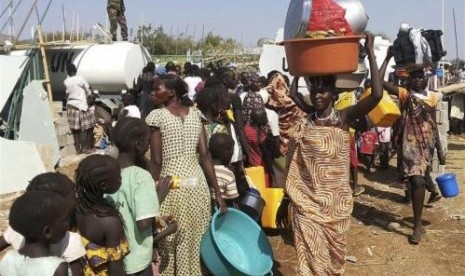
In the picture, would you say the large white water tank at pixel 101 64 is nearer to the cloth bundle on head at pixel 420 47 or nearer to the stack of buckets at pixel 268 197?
the stack of buckets at pixel 268 197

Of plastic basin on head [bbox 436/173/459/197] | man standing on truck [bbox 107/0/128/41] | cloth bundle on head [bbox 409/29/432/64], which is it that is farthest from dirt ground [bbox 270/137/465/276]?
man standing on truck [bbox 107/0/128/41]

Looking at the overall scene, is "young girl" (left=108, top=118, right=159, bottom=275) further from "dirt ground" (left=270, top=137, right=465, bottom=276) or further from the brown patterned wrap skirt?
the brown patterned wrap skirt

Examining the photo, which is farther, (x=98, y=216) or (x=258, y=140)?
(x=258, y=140)

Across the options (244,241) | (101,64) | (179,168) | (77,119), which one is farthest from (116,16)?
(179,168)

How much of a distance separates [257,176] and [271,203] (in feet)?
0.99

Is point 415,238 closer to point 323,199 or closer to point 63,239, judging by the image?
point 323,199

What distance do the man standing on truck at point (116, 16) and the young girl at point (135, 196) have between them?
34.7ft

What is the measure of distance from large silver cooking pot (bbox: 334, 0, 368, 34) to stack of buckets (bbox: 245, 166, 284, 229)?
6.46ft

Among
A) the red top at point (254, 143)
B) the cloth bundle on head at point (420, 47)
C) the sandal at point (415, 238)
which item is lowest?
the sandal at point (415, 238)

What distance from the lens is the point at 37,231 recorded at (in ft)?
6.73

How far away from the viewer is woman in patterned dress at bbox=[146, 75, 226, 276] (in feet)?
11.3

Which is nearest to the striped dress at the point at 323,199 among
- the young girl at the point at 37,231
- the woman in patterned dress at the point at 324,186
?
the woman in patterned dress at the point at 324,186

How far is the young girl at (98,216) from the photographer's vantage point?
98.6 inches

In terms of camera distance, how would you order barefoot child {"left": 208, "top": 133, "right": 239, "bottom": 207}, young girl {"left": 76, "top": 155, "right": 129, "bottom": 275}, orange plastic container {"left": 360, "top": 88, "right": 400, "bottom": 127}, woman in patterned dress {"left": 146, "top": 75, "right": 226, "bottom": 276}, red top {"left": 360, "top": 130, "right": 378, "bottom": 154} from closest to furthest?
young girl {"left": 76, "top": 155, "right": 129, "bottom": 275} → woman in patterned dress {"left": 146, "top": 75, "right": 226, "bottom": 276} → barefoot child {"left": 208, "top": 133, "right": 239, "bottom": 207} → orange plastic container {"left": 360, "top": 88, "right": 400, "bottom": 127} → red top {"left": 360, "top": 130, "right": 378, "bottom": 154}
